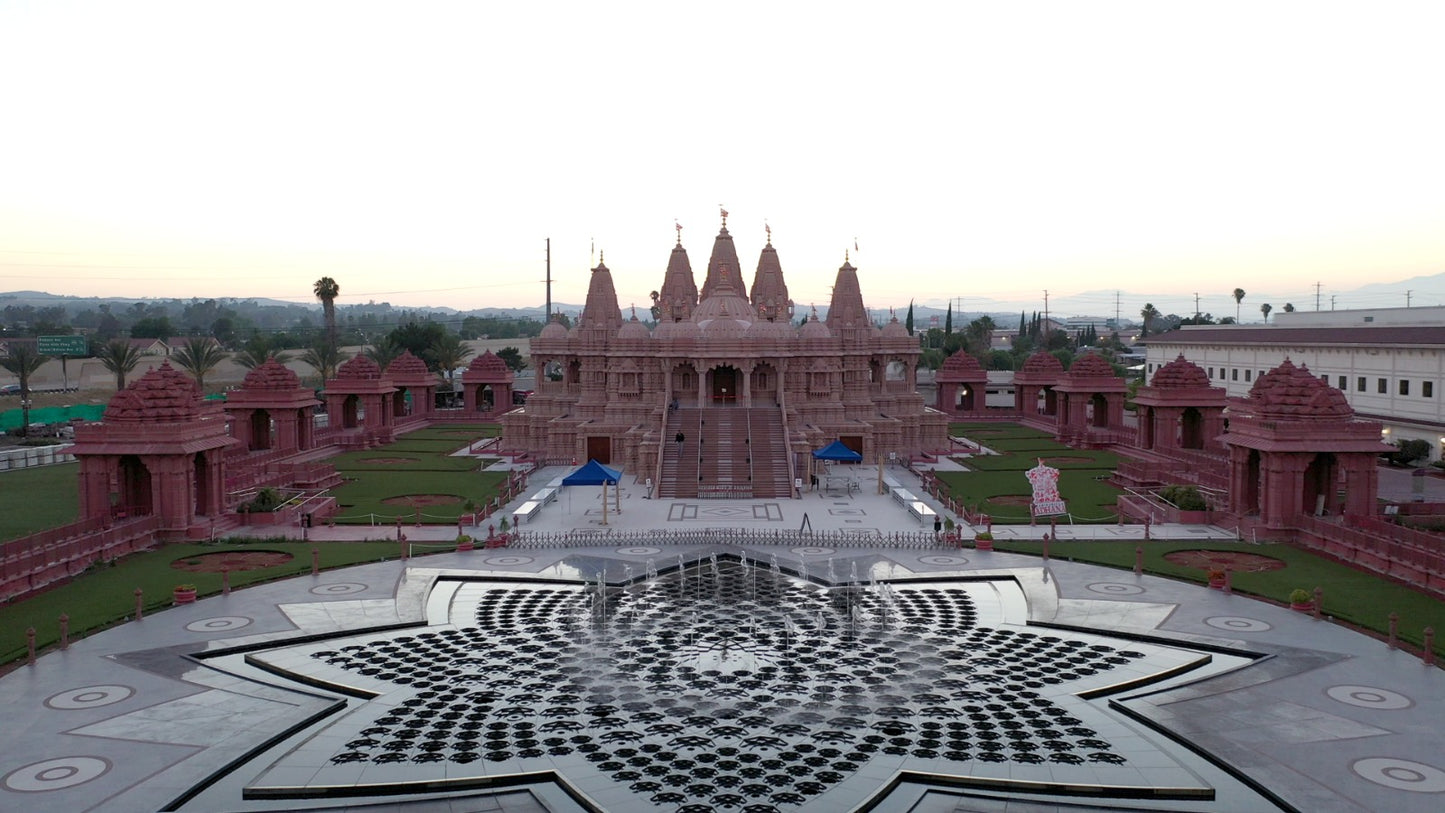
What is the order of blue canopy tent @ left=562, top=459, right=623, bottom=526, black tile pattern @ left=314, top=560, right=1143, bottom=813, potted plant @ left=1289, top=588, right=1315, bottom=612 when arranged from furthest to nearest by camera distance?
blue canopy tent @ left=562, top=459, right=623, bottom=526 → potted plant @ left=1289, top=588, right=1315, bottom=612 → black tile pattern @ left=314, top=560, right=1143, bottom=813

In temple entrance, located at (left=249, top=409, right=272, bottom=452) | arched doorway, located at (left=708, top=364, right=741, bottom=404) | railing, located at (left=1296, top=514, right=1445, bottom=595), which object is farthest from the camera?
temple entrance, located at (left=249, top=409, right=272, bottom=452)

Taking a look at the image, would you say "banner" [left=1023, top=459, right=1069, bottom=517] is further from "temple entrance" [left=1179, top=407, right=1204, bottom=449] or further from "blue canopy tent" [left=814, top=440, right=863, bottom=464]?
"temple entrance" [left=1179, top=407, right=1204, bottom=449]

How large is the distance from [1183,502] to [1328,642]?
1645cm

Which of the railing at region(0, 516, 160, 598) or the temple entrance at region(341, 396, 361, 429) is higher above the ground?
the temple entrance at region(341, 396, 361, 429)

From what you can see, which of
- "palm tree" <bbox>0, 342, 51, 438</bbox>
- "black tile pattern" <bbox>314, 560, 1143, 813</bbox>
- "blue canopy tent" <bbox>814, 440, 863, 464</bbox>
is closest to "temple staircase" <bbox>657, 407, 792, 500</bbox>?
"blue canopy tent" <bbox>814, 440, 863, 464</bbox>

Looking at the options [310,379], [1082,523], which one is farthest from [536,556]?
[310,379]

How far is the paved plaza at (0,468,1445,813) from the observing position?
16.3 meters

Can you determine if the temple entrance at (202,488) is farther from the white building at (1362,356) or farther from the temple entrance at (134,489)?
the white building at (1362,356)

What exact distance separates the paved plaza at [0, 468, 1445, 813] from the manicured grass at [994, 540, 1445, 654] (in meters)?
1.16

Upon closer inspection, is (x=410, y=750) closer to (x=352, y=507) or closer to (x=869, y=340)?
(x=352, y=507)

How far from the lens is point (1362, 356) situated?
63.2 metres

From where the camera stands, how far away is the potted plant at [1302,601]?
85.8 feet

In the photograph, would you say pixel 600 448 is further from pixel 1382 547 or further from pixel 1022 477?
pixel 1382 547

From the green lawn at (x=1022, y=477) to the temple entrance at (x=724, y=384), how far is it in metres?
13.4
